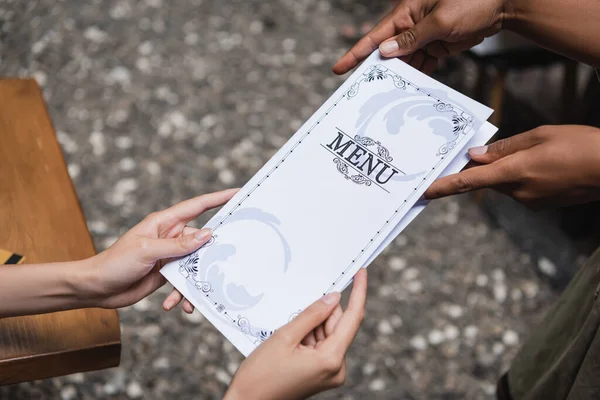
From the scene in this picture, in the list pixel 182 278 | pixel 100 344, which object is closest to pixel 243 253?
pixel 182 278

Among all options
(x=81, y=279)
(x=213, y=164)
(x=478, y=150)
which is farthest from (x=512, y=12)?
(x=213, y=164)

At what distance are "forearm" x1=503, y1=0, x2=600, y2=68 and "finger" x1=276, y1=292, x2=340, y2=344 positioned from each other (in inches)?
24.5

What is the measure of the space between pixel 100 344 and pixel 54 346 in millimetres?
69

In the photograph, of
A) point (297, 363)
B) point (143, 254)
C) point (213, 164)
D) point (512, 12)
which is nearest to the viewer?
point (297, 363)

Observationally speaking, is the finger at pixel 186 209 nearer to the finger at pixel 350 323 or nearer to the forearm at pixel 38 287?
the forearm at pixel 38 287

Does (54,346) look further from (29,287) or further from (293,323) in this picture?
(293,323)

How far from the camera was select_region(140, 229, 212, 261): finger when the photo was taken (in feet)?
3.14

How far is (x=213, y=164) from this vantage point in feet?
6.78

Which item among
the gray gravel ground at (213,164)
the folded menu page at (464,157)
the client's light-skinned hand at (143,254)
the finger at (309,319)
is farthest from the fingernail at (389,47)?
the gray gravel ground at (213,164)

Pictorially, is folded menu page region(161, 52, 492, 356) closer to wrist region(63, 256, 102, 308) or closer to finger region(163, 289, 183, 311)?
finger region(163, 289, 183, 311)

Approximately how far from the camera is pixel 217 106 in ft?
7.33

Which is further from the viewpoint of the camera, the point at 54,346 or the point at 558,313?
the point at 558,313

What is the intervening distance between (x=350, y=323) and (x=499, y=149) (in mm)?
397

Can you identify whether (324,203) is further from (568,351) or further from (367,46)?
(568,351)
